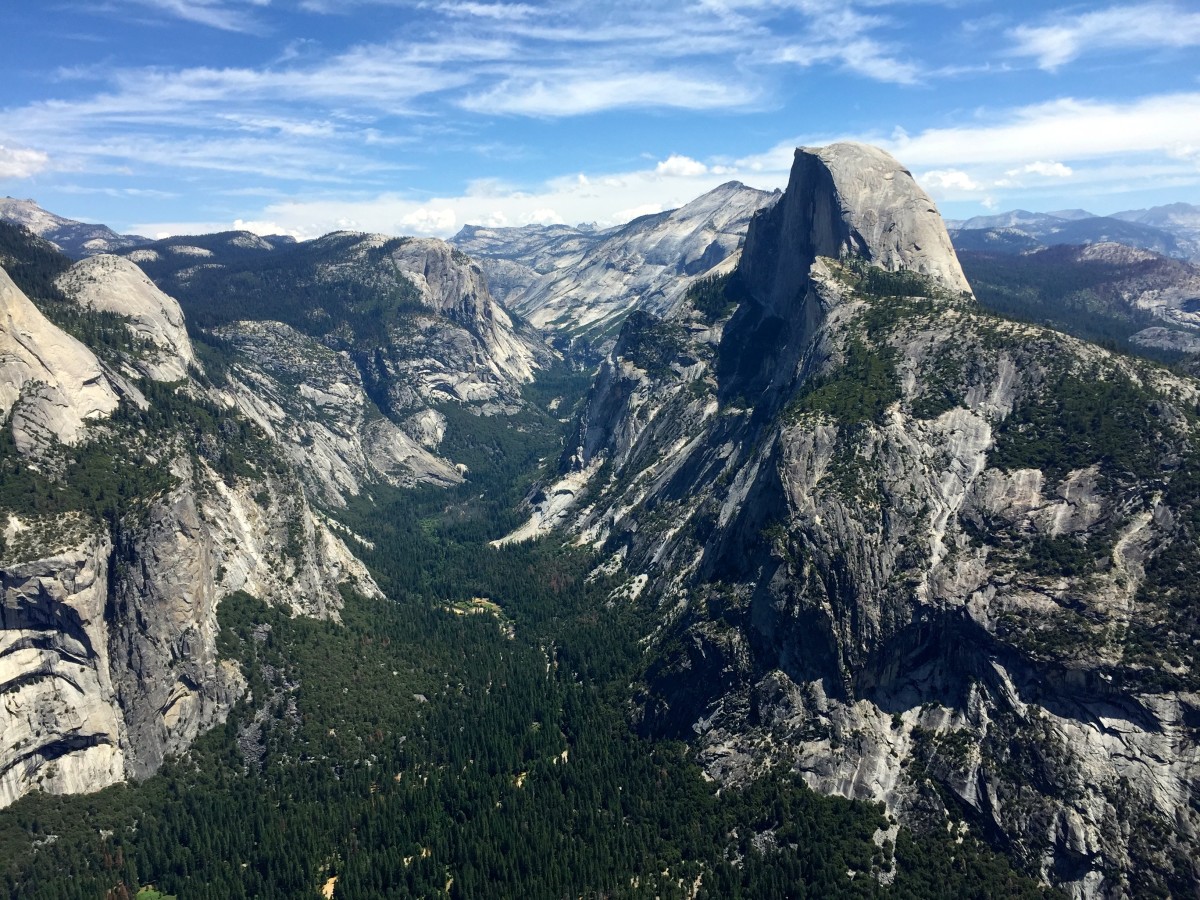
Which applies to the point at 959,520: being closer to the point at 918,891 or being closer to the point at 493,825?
the point at 918,891

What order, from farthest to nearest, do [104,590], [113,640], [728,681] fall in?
1. [728,681]
2. [113,640]
3. [104,590]

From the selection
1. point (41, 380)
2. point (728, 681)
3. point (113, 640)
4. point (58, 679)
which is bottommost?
point (728, 681)

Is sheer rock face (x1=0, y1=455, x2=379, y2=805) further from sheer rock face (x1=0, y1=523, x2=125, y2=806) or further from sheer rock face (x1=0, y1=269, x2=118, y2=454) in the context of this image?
sheer rock face (x1=0, y1=269, x2=118, y2=454)

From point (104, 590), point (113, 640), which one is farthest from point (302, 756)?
point (104, 590)

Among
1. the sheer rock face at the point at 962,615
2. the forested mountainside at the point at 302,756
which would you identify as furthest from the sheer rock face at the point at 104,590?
the sheer rock face at the point at 962,615

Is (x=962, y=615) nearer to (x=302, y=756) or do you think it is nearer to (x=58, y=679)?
(x=302, y=756)

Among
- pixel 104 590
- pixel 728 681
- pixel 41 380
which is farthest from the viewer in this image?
pixel 41 380
